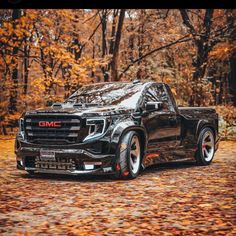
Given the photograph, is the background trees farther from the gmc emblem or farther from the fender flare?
the fender flare

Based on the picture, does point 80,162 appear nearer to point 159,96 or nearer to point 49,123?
point 49,123

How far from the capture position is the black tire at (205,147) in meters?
12.1

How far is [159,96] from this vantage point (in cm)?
1113

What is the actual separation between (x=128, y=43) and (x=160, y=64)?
8.40m

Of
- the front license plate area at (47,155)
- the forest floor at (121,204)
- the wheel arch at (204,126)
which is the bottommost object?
the forest floor at (121,204)

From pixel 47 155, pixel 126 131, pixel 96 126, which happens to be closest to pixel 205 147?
pixel 126 131

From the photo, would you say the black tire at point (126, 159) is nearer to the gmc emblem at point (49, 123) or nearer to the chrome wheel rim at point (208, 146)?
the gmc emblem at point (49, 123)

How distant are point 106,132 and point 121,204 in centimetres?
215

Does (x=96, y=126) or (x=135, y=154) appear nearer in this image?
(x=96, y=126)

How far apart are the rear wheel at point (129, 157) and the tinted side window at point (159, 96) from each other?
4.04 ft

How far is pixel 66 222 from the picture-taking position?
614 cm

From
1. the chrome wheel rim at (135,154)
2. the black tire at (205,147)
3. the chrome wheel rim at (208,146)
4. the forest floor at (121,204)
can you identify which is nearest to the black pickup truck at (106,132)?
the chrome wheel rim at (135,154)

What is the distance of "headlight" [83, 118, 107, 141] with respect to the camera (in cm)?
919

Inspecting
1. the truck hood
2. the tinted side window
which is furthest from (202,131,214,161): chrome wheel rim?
the truck hood
